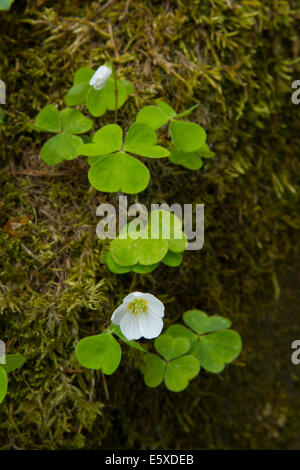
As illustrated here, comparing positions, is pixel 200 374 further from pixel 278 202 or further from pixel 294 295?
pixel 278 202

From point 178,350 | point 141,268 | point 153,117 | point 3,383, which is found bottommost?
point 3,383

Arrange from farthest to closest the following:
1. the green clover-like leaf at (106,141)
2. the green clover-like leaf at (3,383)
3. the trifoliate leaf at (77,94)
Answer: the trifoliate leaf at (77,94) → the green clover-like leaf at (106,141) → the green clover-like leaf at (3,383)

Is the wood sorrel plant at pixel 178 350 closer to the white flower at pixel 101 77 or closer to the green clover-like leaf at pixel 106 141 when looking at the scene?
the green clover-like leaf at pixel 106 141

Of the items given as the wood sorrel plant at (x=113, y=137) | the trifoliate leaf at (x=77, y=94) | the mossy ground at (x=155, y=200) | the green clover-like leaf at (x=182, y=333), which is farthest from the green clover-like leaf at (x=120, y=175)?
the green clover-like leaf at (x=182, y=333)

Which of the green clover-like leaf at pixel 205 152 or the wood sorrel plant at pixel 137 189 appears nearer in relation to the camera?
the wood sorrel plant at pixel 137 189

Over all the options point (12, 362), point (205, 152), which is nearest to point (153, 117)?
point (205, 152)

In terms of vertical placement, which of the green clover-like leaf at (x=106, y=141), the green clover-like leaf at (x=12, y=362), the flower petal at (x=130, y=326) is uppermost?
the green clover-like leaf at (x=106, y=141)

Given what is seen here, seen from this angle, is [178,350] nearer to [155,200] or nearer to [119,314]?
[119,314]
